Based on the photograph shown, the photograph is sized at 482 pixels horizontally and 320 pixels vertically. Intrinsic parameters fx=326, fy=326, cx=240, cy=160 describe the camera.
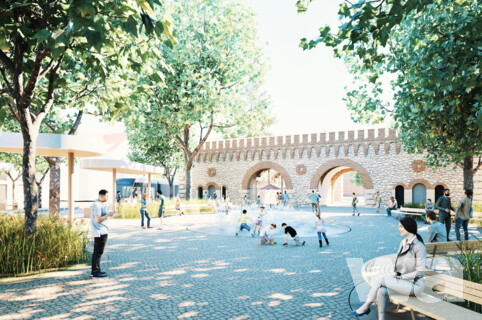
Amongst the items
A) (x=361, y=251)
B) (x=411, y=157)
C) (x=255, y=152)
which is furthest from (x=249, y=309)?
(x=255, y=152)

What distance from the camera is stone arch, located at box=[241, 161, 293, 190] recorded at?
31062 mm

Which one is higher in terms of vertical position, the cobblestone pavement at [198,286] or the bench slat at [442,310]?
the bench slat at [442,310]

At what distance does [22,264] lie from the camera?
20.8 ft

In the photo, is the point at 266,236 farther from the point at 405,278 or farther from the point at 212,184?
the point at 212,184

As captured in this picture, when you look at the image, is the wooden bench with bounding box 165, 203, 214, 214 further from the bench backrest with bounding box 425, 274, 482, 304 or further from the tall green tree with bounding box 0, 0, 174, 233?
the bench backrest with bounding box 425, 274, 482, 304

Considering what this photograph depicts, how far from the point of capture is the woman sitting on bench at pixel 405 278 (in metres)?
3.99

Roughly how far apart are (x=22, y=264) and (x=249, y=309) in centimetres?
469

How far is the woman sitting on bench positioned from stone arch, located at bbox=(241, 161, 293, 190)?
26.6m

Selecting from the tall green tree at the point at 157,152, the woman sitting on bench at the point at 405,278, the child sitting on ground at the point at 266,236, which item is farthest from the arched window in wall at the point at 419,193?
the woman sitting on bench at the point at 405,278

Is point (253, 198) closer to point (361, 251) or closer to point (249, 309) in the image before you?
point (361, 251)

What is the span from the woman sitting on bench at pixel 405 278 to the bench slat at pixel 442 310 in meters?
0.18

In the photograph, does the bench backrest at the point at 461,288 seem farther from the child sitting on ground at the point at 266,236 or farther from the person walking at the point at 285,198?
the person walking at the point at 285,198

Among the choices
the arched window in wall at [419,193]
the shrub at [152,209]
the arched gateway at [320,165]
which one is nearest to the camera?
the shrub at [152,209]

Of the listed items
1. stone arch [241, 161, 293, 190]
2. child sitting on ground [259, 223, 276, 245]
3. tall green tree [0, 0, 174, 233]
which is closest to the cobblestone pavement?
child sitting on ground [259, 223, 276, 245]
